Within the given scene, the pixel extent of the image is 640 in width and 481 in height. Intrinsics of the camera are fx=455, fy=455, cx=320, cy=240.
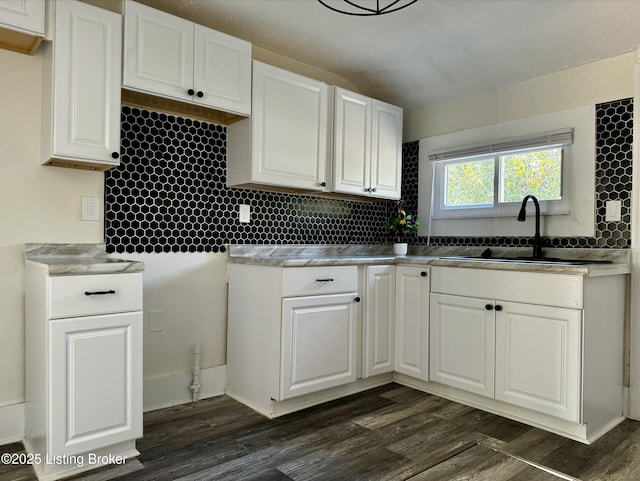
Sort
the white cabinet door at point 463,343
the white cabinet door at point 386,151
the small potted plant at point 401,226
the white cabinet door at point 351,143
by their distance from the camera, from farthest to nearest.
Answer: the small potted plant at point 401,226, the white cabinet door at point 386,151, the white cabinet door at point 351,143, the white cabinet door at point 463,343

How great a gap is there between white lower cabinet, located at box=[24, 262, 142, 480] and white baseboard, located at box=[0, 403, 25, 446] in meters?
0.21

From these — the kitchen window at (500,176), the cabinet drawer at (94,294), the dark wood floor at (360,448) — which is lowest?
the dark wood floor at (360,448)

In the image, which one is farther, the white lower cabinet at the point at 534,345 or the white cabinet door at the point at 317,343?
the white cabinet door at the point at 317,343

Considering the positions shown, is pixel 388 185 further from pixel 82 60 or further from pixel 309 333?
pixel 82 60

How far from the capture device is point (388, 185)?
11.1 feet

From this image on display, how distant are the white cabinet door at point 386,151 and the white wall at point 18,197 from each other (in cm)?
202

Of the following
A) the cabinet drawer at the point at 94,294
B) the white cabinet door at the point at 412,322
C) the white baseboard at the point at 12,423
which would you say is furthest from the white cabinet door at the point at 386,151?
the white baseboard at the point at 12,423

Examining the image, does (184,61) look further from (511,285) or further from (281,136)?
(511,285)

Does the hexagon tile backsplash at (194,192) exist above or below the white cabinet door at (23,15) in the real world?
below

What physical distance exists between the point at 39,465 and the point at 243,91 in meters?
2.02

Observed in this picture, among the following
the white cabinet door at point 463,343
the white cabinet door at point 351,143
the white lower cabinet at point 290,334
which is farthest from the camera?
the white cabinet door at point 351,143

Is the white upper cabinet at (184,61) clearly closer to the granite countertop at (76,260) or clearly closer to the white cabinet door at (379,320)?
the granite countertop at (76,260)

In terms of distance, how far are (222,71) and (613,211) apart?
2.34 metres

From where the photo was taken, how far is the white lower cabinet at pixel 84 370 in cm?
175
